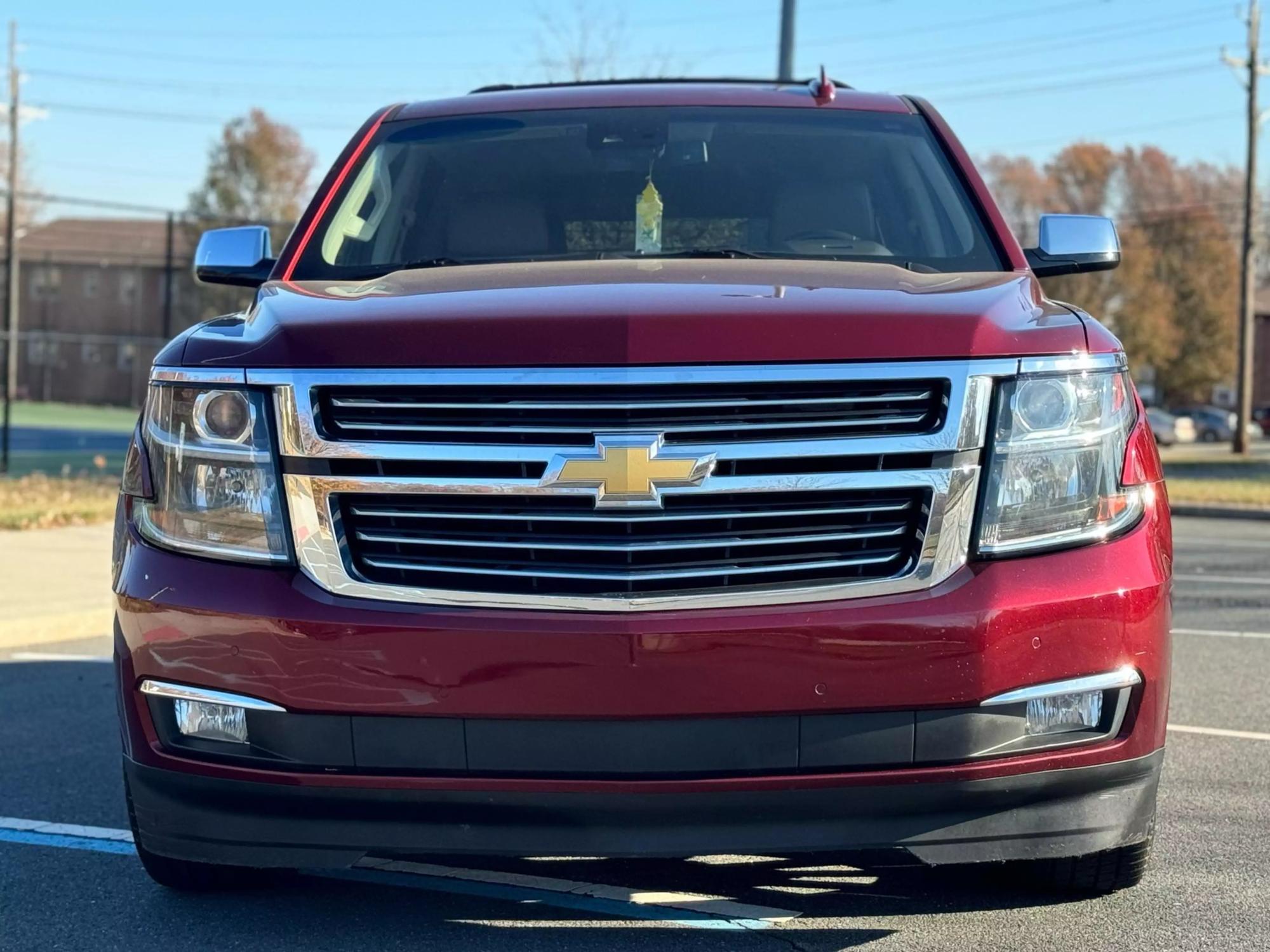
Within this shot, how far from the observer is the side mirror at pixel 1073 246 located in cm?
436

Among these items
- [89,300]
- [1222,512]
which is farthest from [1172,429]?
[89,300]

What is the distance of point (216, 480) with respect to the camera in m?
3.13

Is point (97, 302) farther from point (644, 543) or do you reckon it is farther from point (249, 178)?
point (644, 543)

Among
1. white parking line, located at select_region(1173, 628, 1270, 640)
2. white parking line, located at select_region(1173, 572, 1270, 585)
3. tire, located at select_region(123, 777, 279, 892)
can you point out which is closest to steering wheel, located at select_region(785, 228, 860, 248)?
tire, located at select_region(123, 777, 279, 892)

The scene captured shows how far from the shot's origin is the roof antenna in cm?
487

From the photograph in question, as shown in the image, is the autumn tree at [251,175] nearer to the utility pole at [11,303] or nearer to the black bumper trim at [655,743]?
the utility pole at [11,303]

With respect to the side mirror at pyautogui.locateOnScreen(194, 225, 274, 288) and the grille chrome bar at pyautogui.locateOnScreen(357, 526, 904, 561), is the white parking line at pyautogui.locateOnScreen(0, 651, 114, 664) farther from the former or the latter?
the grille chrome bar at pyautogui.locateOnScreen(357, 526, 904, 561)

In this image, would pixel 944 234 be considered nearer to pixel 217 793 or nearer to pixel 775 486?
pixel 775 486

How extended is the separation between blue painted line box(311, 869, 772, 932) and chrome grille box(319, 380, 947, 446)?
1.22m

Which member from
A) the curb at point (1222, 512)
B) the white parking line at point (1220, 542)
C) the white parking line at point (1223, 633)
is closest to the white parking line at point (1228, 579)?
the white parking line at point (1223, 633)

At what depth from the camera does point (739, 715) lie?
2.91 metres

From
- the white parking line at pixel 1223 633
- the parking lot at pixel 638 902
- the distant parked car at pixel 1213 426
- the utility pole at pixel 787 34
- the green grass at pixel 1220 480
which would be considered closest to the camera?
the parking lot at pixel 638 902

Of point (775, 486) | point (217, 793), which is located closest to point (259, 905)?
point (217, 793)

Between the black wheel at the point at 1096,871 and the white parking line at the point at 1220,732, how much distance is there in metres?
2.22
